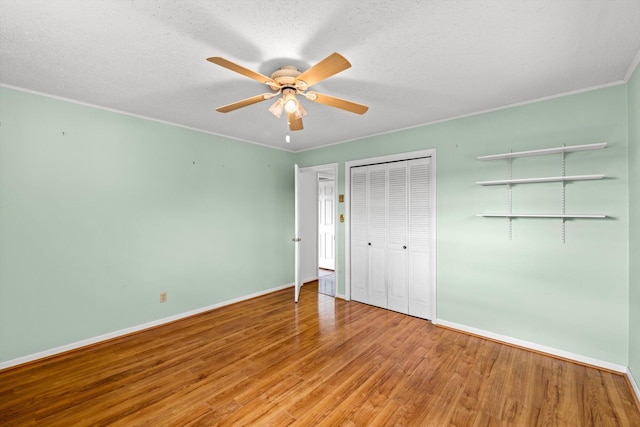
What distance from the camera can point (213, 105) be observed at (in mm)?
2920

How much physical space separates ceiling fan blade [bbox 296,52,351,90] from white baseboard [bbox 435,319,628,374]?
3079mm

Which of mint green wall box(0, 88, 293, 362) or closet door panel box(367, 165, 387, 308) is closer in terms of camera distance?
mint green wall box(0, 88, 293, 362)

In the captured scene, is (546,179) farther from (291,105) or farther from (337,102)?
(291,105)

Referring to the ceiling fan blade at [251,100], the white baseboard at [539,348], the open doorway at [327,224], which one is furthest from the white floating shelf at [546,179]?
the open doorway at [327,224]

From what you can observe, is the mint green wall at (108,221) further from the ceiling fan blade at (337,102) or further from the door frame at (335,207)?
the ceiling fan blade at (337,102)

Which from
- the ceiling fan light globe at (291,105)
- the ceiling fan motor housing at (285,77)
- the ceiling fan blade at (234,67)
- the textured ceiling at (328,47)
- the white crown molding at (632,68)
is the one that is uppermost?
the textured ceiling at (328,47)

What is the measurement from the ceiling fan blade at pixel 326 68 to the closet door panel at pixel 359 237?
2430mm

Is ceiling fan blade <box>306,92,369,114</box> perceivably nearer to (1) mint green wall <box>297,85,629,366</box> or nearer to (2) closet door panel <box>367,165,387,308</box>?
(1) mint green wall <box>297,85,629,366</box>

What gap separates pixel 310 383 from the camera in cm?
228

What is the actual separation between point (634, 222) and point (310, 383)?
9.54ft

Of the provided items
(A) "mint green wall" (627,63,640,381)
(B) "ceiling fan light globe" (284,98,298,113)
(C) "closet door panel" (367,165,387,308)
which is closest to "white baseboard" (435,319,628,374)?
(A) "mint green wall" (627,63,640,381)

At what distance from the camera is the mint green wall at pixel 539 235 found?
2424mm

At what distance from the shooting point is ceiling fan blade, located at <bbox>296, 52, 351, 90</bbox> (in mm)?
1543

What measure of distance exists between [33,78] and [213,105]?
4.66ft
